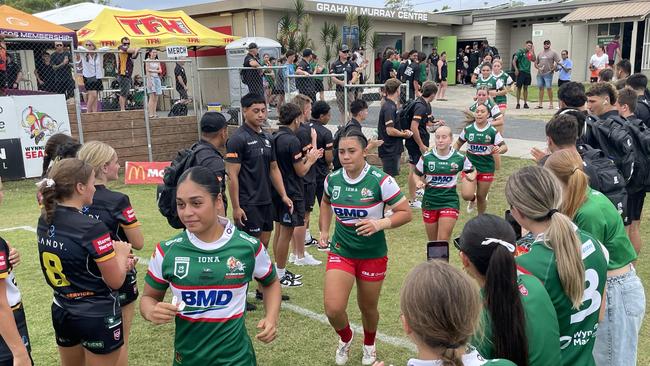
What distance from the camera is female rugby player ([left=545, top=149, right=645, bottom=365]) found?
10.6ft

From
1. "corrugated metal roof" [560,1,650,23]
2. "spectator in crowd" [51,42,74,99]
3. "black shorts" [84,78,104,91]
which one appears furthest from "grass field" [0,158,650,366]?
"corrugated metal roof" [560,1,650,23]

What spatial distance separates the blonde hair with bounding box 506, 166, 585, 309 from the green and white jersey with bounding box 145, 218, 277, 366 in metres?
1.53

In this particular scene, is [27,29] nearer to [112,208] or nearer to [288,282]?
[288,282]

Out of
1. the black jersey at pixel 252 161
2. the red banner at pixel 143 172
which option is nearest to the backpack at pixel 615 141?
the black jersey at pixel 252 161

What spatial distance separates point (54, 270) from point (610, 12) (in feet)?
105

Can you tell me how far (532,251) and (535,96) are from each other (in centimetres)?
2479

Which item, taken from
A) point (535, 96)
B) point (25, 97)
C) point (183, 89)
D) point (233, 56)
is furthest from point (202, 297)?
point (535, 96)

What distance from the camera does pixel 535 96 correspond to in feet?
83.0

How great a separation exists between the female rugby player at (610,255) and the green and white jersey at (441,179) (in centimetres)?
332

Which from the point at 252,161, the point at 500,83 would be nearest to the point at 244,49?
the point at 500,83

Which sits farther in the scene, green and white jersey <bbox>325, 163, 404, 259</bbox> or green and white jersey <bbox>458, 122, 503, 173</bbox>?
green and white jersey <bbox>458, 122, 503, 173</bbox>

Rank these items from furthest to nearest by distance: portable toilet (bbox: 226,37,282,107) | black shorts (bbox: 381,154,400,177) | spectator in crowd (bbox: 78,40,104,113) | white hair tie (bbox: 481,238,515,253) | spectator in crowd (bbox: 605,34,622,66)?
spectator in crowd (bbox: 605,34,622,66)
portable toilet (bbox: 226,37,282,107)
spectator in crowd (bbox: 78,40,104,113)
black shorts (bbox: 381,154,400,177)
white hair tie (bbox: 481,238,515,253)

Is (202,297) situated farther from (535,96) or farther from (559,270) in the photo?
(535,96)

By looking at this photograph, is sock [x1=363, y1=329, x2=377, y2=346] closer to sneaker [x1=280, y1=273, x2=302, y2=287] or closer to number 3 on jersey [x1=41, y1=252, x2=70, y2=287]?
sneaker [x1=280, y1=273, x2=302, y2=287]
